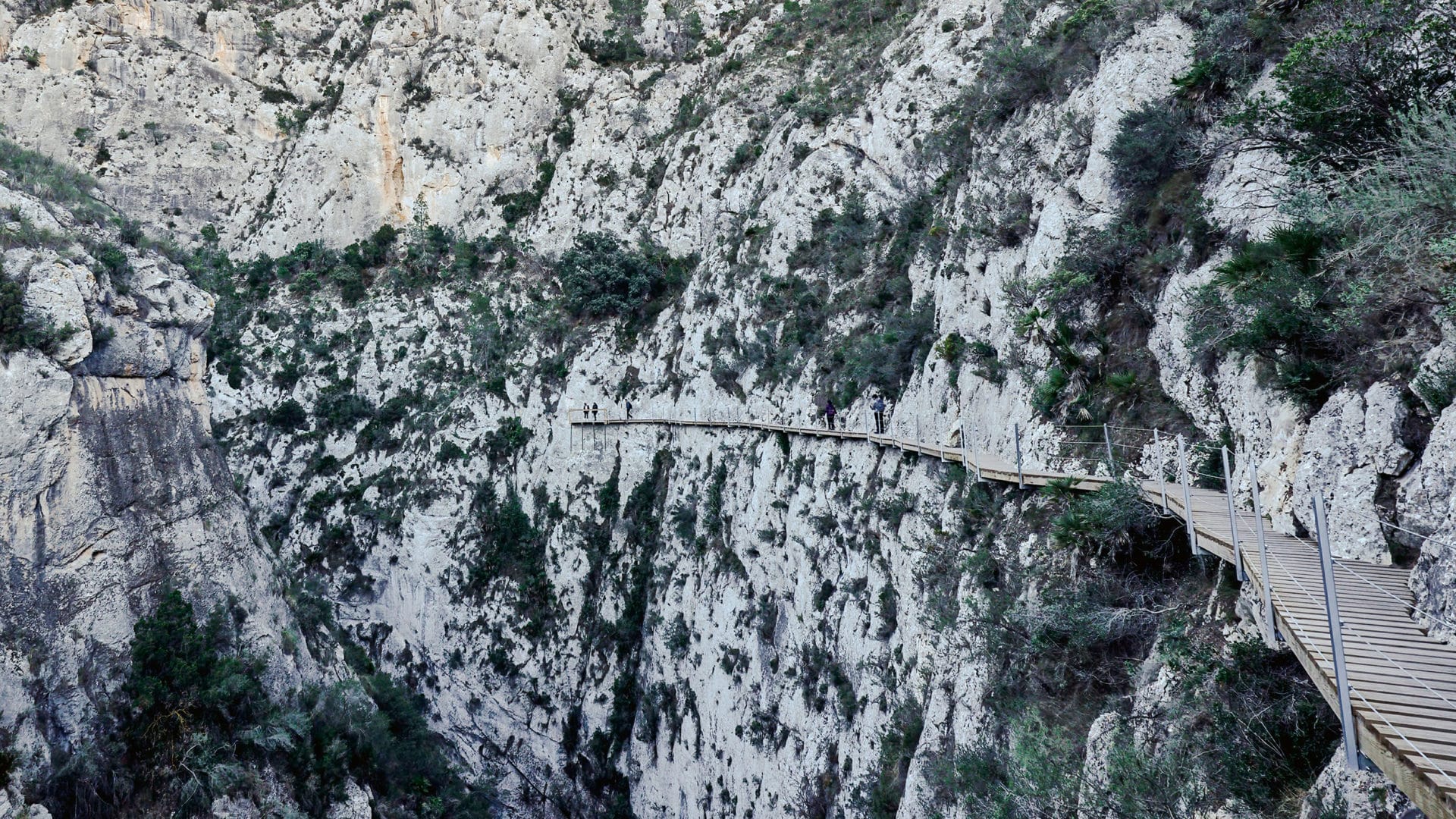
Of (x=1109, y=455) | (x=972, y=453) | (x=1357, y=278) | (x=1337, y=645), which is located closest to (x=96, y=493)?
(x=972, y=453)

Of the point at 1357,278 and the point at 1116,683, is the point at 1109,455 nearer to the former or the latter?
the point at 1116,683

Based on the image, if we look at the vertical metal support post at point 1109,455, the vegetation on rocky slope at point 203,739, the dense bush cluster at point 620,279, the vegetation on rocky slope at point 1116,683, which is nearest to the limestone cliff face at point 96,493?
the vegetation on rocky slope at point 203,739

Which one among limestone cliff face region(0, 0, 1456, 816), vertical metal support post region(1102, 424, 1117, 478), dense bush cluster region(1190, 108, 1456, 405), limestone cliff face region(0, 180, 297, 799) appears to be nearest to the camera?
dense bush cluster region(1190, 108, 1456, 405)

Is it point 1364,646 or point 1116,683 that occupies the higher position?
point 1364,646

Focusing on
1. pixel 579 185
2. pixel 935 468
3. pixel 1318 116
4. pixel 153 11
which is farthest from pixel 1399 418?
pixel 153 11

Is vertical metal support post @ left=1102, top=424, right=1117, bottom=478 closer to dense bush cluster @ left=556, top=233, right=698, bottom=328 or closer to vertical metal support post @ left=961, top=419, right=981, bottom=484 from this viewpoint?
vertical metal support post @ left=961, top=419, right=981, bottom=484

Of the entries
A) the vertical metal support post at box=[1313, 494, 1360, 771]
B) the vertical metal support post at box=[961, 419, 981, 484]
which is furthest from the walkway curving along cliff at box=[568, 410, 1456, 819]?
the vertical metal support post at box=[961, 419, 981, 484]

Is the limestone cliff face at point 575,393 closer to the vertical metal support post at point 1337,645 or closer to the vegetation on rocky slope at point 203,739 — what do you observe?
the vegetation on rocky slope at point 203,739
